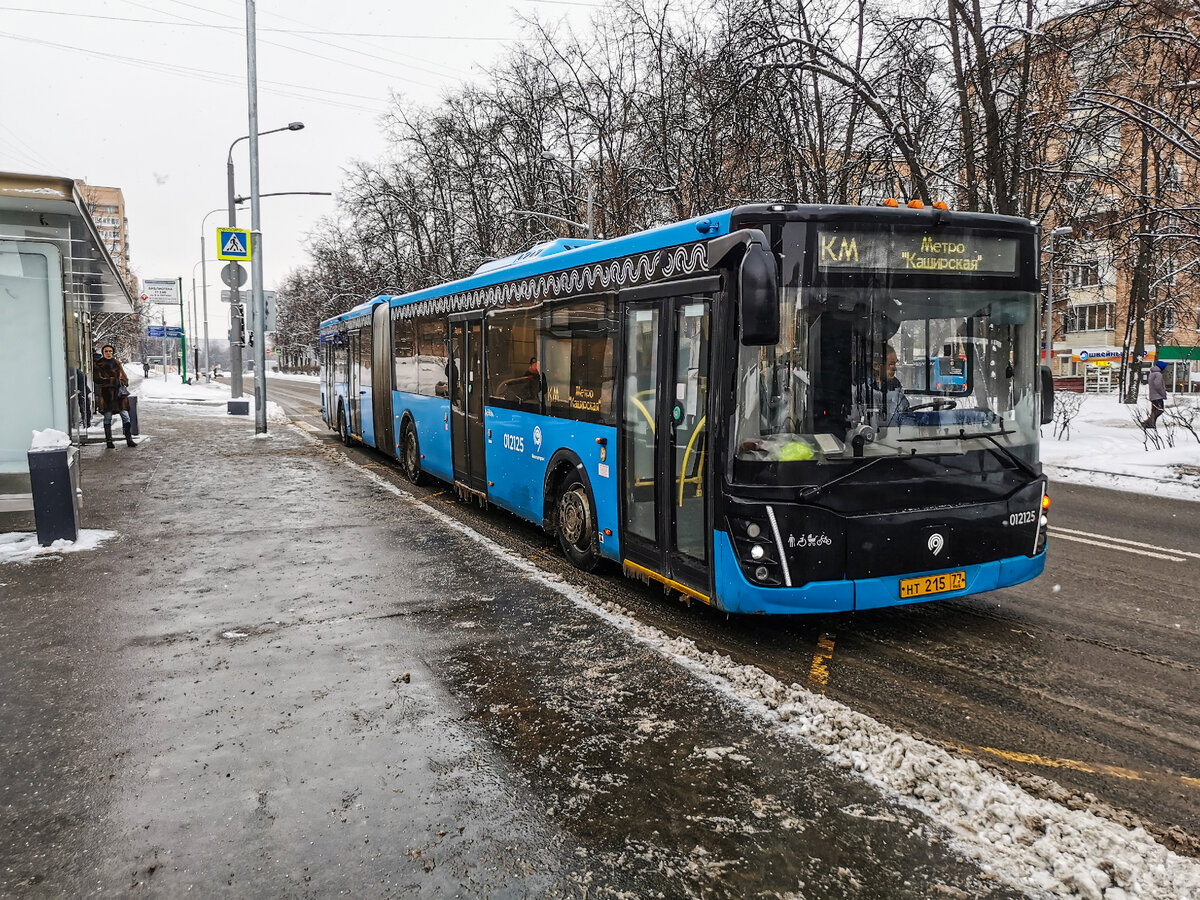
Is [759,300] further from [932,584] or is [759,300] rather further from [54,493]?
[54,493]

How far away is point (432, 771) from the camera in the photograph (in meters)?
4.12

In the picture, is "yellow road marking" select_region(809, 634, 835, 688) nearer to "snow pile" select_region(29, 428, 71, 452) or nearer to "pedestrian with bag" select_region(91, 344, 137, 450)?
"snow pile" select_region(29, 428, 71, 452)

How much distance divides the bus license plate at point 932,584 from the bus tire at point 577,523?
2770mm

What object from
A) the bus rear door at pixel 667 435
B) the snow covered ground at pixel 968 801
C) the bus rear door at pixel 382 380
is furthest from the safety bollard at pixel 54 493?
the bus rear door at pixel 382 380

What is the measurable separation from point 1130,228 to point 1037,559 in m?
14.2

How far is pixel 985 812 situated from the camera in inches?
145

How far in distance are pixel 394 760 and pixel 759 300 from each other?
10.2ft

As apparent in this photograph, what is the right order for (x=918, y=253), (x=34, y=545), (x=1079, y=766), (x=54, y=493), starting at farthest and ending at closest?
(x=34, y=545) → (x=54, y=493) → (x=918, y=253) → (x=1079, y=766)

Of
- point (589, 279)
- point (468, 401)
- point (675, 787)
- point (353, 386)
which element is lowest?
point (675, 787)

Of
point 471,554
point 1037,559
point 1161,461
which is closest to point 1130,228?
point 1161,461

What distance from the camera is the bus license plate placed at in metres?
Answer: 5.70

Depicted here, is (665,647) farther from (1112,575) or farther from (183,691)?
(1112,575)

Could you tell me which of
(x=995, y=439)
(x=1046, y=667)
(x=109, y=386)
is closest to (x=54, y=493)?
(x=995, y=439)

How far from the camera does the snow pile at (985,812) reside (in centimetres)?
322
